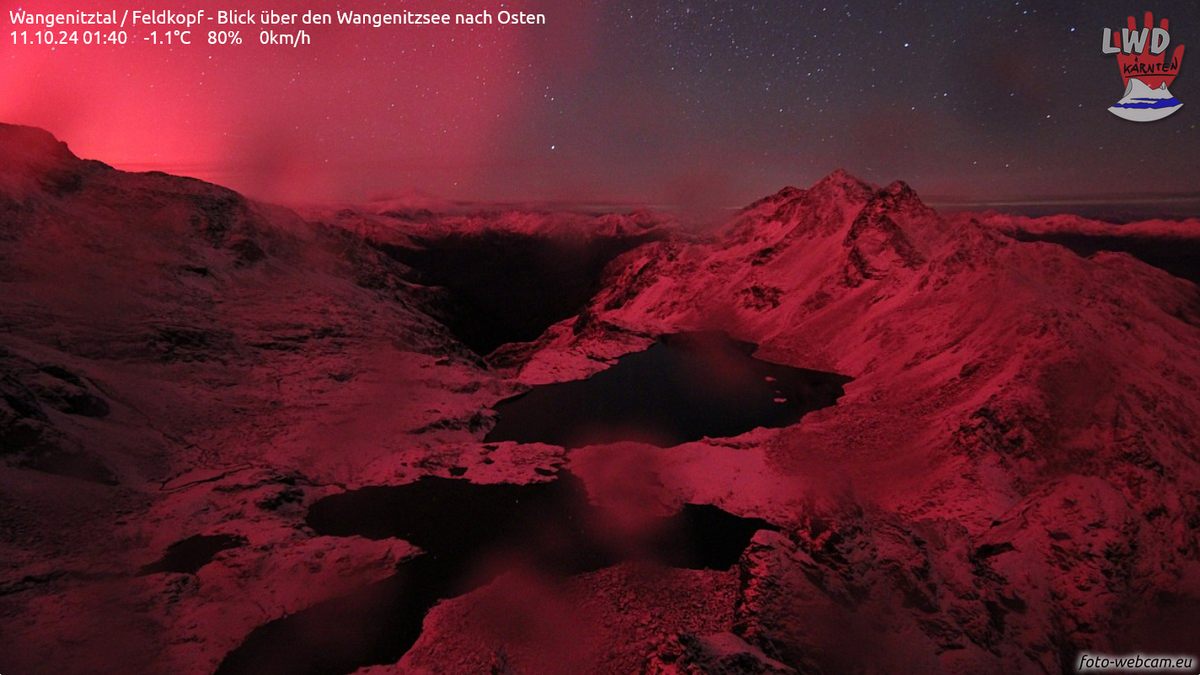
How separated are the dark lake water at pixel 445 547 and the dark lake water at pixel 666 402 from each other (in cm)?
1108

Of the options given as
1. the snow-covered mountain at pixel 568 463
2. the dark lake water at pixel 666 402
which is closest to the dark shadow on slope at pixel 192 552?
the snow-covered mountain at pixel 568 463

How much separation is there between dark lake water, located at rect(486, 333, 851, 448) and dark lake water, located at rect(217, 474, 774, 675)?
11075 mm

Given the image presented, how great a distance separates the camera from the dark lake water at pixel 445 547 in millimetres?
20609

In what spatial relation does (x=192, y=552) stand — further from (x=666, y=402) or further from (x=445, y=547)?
(x=666, y=402)

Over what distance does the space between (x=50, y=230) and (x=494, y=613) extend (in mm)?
61956

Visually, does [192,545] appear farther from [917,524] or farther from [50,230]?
[50,230]

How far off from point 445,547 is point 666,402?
30863 mm

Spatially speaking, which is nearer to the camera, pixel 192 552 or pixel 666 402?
→ pixel 192 552

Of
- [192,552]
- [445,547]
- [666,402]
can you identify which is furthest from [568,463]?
[192,552]

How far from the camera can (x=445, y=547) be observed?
90.5ft

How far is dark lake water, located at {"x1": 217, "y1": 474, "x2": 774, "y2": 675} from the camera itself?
67.6ft

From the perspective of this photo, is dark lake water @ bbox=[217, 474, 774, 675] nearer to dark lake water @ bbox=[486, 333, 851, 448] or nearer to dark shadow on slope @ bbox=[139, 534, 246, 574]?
dark shadow on slope @ bbox=[139, 534, 246, 574]

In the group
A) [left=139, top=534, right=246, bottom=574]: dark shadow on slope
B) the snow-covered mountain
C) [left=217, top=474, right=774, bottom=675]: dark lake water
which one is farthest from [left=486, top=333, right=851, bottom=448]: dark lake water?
[left=139, top=534, right=246, bottom=574]: dark shadow on slope

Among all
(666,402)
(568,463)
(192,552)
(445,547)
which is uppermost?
(666,402)
